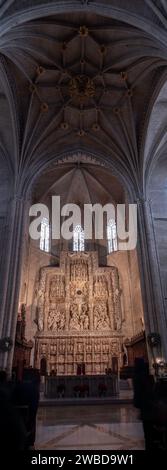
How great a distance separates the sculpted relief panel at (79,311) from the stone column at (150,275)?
723 centimetres

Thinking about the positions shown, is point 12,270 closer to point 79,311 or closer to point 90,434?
point 79,311

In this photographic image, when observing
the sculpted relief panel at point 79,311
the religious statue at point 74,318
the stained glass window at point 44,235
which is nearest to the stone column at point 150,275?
the sculpted relief panel at point 79,311

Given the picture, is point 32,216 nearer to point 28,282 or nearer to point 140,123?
point 28,282

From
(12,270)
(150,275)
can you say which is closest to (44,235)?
(12,270)

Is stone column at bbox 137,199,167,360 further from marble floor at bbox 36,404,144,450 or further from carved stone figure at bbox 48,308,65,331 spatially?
carved stone figure at bbox 48,308,65,331

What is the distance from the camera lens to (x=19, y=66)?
1692 cm

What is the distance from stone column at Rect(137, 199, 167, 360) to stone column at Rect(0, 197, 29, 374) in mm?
7314

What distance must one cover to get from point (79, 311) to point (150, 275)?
882 cm

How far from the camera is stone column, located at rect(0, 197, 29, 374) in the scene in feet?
48.8

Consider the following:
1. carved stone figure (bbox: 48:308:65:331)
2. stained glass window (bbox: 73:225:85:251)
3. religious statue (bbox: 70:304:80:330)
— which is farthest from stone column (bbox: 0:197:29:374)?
stained glass window (bbox: 73:225:85:251)

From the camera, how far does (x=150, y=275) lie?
16.9 m

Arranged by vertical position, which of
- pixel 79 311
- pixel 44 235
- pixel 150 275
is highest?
pixel 44 235

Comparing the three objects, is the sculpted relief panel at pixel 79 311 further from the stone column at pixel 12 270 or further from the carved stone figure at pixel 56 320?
the stone column at pixel 12 270

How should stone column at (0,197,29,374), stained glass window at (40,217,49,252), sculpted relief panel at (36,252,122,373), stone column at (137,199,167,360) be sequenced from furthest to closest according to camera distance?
stained glass window at (40,217,49,252)
sculpted relief panel at (36,252,122,373)
stone column at (137,199,167,360)
stone column at (0,197,29,374)
